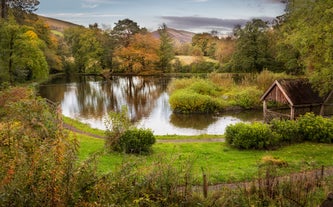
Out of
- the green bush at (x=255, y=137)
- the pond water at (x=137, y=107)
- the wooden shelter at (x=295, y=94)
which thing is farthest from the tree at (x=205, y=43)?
the green bush at (x=255, y=137)

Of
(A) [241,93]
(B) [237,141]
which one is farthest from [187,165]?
(A) [241,93]

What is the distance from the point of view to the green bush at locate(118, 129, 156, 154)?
17859 mm

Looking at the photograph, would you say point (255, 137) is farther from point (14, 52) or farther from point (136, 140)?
point (14, 52)

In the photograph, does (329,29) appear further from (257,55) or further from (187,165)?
(257,55)

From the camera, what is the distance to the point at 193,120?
3181 cm

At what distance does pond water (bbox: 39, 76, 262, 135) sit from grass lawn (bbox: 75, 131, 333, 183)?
7.41 m

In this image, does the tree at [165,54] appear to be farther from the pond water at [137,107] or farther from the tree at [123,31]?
the pond water at [137,107]

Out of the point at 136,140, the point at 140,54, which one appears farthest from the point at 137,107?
the point at 140,54

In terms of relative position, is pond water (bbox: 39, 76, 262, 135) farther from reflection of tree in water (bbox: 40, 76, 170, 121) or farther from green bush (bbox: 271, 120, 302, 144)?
green bush (bbox: 271, 120, 302, 144)

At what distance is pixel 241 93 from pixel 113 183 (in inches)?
1274

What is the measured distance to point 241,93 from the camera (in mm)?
37625

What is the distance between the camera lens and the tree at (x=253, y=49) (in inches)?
A: 2206

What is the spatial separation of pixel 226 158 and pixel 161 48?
A: 2453 inches

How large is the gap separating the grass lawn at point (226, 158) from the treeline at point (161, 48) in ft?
13.8
